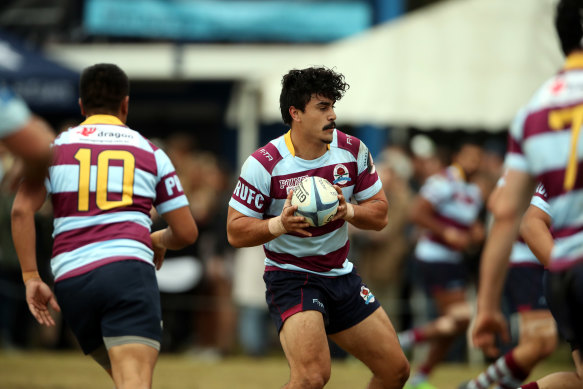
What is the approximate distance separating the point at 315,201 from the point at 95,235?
4.39ft

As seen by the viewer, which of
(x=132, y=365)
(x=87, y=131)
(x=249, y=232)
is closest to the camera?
(x=132, y=365)

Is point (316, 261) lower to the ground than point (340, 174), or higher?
lower

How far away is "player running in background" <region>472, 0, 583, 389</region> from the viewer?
13.3 ft

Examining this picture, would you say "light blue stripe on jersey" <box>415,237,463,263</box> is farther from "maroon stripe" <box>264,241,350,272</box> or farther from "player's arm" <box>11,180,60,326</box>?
"player's arm" <box>11,180,60,326</box>

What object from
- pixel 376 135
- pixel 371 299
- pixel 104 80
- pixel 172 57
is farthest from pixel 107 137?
pixel 172 57

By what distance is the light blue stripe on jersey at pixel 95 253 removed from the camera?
537 centimetres

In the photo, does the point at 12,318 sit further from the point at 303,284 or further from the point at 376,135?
the point at 303,284

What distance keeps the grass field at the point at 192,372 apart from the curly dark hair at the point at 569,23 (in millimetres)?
7156

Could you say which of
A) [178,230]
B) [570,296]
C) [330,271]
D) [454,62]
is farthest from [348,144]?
[454,62]

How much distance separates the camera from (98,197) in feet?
17.8

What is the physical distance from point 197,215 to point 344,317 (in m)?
7.96

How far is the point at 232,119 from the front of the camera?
17516 mm

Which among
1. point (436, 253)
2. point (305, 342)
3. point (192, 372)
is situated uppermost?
point (305, 342)

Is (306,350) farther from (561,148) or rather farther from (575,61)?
(575,61)
